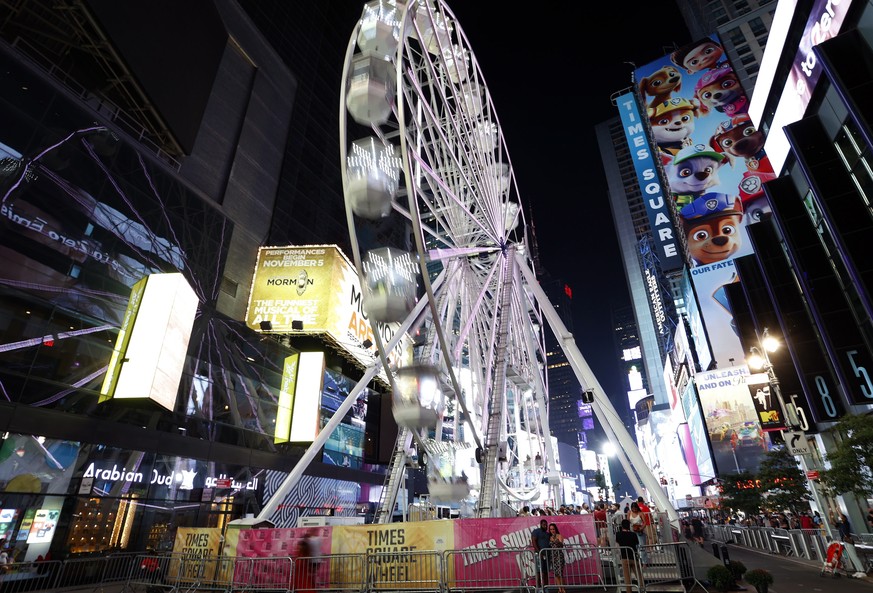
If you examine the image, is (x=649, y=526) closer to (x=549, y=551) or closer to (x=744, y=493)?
(x=549, y=551)

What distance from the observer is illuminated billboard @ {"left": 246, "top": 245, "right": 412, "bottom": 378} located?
2858 cm

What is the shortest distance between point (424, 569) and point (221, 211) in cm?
2417

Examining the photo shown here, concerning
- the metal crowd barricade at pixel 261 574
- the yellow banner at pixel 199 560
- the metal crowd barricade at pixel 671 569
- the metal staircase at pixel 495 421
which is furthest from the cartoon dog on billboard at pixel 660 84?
the yellow banner at pixel 199 560

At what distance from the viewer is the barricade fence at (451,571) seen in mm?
9320

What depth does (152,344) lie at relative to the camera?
750 inches

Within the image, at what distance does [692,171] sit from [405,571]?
54678 millimetres

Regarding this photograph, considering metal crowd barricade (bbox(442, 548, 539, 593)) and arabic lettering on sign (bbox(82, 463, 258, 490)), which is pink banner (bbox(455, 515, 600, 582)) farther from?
arabic lettering on sign (bbox(82, 463, 258, 490))

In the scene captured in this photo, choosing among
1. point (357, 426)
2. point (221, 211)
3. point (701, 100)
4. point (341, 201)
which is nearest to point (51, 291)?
point (221, 211)

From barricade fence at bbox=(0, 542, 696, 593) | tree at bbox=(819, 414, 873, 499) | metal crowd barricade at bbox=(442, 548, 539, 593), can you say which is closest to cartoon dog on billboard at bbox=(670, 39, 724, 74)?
tree at bbox=(819, 414, 873, 499)

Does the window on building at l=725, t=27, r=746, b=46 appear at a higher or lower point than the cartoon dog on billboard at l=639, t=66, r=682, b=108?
higher

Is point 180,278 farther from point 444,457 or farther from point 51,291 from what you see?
point 444,457

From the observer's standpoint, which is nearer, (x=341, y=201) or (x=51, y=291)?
(x=51, y=291)

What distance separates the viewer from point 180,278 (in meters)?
20.7

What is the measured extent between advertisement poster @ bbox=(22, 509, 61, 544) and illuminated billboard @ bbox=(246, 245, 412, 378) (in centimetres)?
1359
